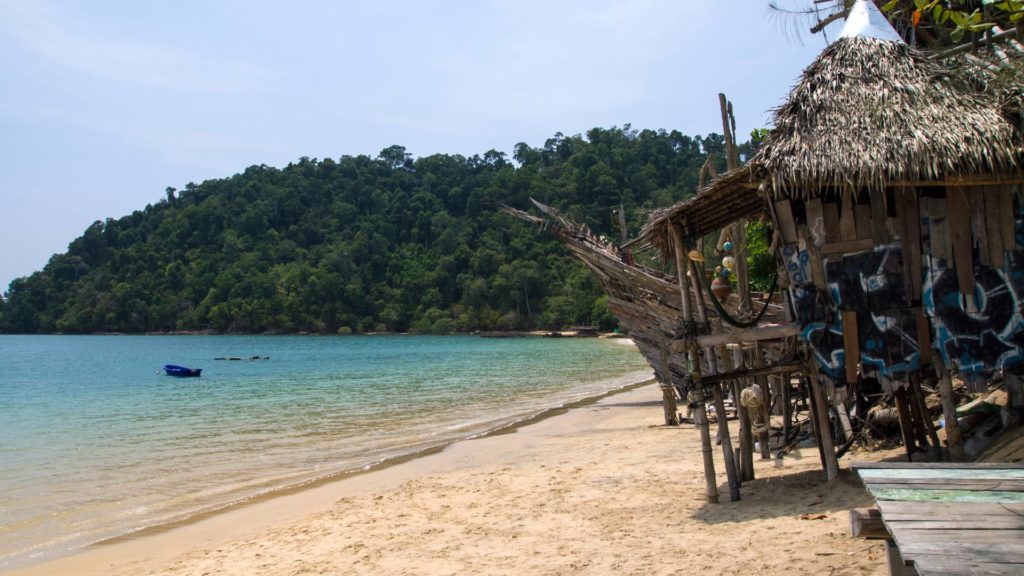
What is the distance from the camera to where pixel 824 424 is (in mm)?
6957

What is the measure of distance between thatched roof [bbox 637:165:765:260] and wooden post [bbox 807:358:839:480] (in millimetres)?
1637

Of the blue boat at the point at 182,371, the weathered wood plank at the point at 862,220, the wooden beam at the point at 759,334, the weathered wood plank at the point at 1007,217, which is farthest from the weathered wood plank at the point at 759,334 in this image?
the blue boat at the point at 182,371

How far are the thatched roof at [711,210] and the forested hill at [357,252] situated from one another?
6554 cm

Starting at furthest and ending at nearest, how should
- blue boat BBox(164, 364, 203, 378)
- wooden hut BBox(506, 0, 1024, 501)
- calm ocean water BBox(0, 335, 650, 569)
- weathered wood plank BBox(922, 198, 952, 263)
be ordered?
blue boat BBox(164, 364, 203, 378) < calm ocean water BBox(0, 335, 650, 569) < weathered wood plank BBox(922, 198, 952, 263) < wooden hut BBox(506, 0, 1024, 501)

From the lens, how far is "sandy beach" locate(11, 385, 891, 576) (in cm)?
569

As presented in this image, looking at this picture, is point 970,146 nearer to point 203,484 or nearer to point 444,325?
point 203,484

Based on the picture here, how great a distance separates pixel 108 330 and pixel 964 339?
339 ft

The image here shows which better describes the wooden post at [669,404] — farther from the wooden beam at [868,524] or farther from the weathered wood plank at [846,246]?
the wooden beam at [868,524]

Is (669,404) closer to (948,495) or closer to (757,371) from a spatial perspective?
(757,371)

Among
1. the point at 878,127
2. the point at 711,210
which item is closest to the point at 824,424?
the point at 711,210

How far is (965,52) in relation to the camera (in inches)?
276

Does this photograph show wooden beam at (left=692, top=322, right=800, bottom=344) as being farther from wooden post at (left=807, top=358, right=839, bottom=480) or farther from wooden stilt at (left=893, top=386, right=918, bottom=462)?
wooden stilt at (left=893, top=386, right=918, bottom=462)

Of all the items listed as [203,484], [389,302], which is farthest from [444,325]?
[203,484]

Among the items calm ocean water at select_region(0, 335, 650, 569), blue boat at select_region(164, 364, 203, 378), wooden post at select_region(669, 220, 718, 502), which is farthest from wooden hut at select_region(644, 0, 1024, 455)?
blue boat at select_region(164, 364, 203, 378)
